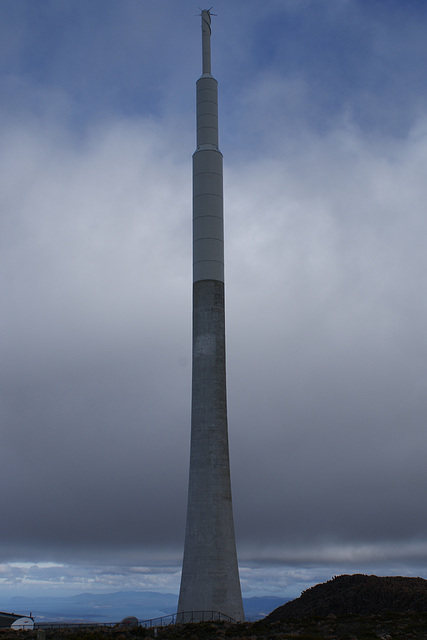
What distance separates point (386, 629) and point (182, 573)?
16.0 metres

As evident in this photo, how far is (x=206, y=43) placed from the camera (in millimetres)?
65938

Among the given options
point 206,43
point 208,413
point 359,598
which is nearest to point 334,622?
point 359,598

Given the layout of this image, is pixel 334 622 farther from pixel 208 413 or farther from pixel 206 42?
pixel 206 42

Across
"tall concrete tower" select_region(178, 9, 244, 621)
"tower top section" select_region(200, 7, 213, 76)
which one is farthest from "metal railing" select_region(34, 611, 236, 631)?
"tower top section" select_region(200, 7, 213, 76)

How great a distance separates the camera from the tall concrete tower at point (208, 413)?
50.8 m

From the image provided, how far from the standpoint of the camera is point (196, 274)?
193 feet

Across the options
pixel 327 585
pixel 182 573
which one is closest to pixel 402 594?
pixel 327 585

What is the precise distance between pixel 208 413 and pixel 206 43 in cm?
3649

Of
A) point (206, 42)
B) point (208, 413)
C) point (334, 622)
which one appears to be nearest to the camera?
point (334, 622)

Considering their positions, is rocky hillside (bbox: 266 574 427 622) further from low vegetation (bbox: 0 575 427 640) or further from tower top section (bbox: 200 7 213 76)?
tower top section (bbox: 200 7 213 76)

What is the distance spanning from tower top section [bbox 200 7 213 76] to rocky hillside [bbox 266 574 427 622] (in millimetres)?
48978

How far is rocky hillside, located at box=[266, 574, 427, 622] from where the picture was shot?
175 ft

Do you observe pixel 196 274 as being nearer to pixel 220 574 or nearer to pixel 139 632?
pixel 220 574

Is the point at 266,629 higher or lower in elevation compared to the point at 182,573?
lower
